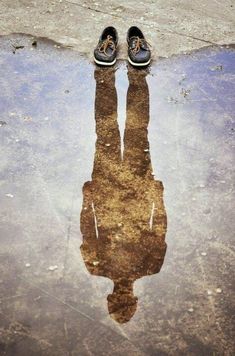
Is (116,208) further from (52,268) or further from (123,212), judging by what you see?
(52,268)

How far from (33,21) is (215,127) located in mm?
3295

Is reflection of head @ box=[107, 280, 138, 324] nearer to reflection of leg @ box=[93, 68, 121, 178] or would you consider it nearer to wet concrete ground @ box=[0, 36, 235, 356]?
wet concrete ground @ box=[0, 36, 235, 356]

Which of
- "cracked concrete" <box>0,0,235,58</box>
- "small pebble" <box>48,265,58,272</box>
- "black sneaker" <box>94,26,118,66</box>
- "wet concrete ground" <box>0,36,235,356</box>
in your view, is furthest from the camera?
"cracked concrete" <box>0,0,235,58</box>

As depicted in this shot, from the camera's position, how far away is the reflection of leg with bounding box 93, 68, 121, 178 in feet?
11.5

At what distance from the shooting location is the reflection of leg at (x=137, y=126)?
350 centimetres

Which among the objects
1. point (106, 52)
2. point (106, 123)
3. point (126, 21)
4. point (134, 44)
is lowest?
point (106, 123)

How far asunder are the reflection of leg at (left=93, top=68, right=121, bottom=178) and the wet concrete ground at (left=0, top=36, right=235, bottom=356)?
0.05 ft

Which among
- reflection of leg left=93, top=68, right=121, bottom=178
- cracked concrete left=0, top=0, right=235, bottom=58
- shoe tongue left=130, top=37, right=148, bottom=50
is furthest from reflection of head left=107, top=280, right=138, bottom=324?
cracked concrete left=0, top=0, right=235, bottom=58

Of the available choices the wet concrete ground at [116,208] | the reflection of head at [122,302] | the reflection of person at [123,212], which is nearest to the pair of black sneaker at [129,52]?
the wet concrete ground at [116,208]

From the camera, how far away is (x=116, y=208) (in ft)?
10.1

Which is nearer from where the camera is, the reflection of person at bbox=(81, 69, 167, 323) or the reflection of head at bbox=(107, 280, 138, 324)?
the reflection of head at bbox=(107, 280, 138, 324)

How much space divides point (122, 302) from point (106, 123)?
1985mm

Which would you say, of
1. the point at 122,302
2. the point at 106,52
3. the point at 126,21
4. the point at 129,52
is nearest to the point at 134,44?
the point at 129,52

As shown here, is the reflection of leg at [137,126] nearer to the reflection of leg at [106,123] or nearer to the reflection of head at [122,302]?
the reflection of leg at [106,123]
